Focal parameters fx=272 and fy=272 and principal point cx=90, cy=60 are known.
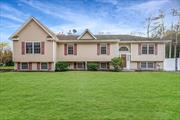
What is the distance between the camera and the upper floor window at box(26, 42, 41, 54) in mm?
29222

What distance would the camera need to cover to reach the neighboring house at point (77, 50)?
95.2 ft

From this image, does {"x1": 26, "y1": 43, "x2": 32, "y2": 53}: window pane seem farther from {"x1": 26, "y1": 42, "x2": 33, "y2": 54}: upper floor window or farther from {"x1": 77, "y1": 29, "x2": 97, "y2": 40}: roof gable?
{"x1": 77, "y1": 29, "x2": 97, "y2": 40}: roof gable

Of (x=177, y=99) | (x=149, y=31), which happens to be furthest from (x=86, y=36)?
(x=177, y=99)

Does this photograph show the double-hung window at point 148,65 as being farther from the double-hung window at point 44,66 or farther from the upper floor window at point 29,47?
the upper floor window at point 29,47

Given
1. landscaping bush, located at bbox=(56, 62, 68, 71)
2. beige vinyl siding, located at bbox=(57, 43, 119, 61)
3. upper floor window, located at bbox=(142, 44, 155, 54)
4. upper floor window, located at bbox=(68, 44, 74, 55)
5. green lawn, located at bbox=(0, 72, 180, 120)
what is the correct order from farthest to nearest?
upper floor window, located at bbox=(142, 44, 155, 54), upper floor window, located at bbox=(68, 44, 74, 55), beige vinyl siding, located at bbox=(57, 43, 119, 61), landscaping bush, located at bbox=(56, 62, 68, 71), green lawn, located at bbox=(0, 72, 180, 120)

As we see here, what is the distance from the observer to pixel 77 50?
102 feet

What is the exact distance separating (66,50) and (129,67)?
7654mm

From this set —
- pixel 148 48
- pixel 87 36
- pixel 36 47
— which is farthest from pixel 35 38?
pixel 148 48

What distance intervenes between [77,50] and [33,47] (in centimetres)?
496

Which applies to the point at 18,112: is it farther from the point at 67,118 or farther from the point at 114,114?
the point at 114,114

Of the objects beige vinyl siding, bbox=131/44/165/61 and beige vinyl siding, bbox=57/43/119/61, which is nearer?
beige vinyl siding, bbox=57/43/119/61

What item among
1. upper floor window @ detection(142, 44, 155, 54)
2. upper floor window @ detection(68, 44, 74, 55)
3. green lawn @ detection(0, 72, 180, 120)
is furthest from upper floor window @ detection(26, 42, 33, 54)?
green lawn @ detection(0, 72, 180, 120)

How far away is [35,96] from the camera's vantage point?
1071 centimetres

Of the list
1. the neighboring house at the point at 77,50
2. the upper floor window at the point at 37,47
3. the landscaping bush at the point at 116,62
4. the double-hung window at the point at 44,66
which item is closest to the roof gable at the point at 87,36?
the neighboring house at the point at 77,50
